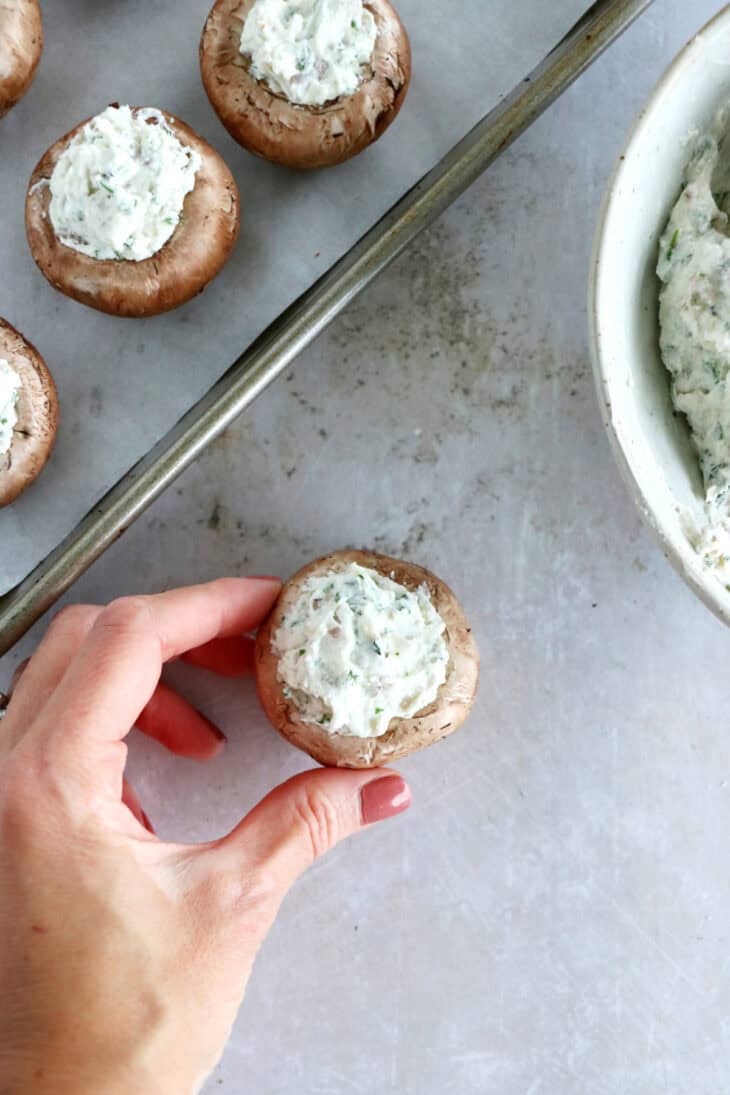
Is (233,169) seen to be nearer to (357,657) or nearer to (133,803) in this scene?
(357,657)

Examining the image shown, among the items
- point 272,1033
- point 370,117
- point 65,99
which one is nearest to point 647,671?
point 272,1033

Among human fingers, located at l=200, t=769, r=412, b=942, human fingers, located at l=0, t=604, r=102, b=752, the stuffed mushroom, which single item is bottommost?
human fingers, located at l=200, t=769, r=412, b=942

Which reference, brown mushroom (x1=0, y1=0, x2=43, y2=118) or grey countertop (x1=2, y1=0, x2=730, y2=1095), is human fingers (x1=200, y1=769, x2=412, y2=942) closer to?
grey countertop (x1=2, y1=0, x2=730, y2=1095)

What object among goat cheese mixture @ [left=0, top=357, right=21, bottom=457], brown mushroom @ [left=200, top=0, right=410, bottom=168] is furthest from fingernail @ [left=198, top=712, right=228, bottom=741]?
brown mushroom @ [left=200, top=0, right=410, bottom=168]

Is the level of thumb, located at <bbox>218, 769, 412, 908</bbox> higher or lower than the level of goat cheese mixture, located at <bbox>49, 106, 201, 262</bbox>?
lower

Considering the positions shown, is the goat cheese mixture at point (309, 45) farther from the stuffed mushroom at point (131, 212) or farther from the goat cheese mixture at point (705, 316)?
the goat cheese mixture at point (705, 316)

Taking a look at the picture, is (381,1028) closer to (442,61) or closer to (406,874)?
(406,874)

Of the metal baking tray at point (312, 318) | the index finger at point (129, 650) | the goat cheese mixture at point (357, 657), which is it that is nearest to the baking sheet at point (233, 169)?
the metal baking tray at point (312, 318)
